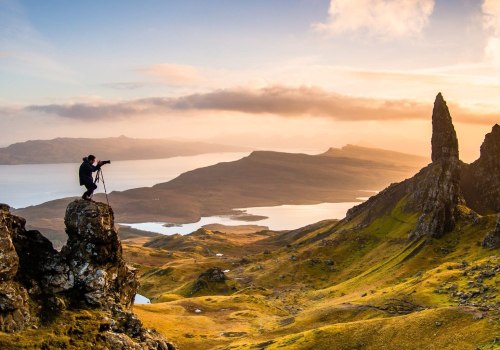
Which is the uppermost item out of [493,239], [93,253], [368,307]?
[93,253]

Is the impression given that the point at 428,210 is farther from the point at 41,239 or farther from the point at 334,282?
the point at 41,239

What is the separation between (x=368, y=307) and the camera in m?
99.5

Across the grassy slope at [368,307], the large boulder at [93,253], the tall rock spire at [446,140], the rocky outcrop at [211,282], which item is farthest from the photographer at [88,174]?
the tall rock spire at [446,140]

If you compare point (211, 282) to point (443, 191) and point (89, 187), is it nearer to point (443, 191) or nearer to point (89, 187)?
point (443, 191)

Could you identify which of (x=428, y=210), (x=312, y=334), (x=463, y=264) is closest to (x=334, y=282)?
(x=428, y=210)

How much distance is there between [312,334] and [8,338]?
55.8 meters

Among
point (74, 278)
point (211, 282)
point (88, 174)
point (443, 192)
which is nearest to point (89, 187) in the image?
point (88, 174)

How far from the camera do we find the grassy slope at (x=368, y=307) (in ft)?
229

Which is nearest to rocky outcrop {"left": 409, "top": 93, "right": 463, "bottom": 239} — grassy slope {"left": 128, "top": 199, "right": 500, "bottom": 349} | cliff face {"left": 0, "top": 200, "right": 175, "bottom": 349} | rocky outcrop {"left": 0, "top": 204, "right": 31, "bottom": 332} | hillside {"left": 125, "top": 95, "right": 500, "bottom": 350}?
hillside {"left": 125, "top": 95, "right": 500, "bottom": 350}

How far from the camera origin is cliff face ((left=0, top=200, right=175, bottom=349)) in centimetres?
3719

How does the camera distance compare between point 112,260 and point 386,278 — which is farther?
point 386,278

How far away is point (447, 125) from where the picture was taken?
196500 millimetres

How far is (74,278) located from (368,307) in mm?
73631

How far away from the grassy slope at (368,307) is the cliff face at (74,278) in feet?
134
